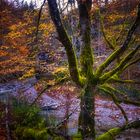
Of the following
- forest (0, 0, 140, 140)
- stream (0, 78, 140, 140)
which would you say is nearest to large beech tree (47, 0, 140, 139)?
forest (0, 0, 140, 140)

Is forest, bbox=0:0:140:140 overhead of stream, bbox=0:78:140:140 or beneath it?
overhead

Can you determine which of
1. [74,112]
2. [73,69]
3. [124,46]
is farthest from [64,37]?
[74,112]

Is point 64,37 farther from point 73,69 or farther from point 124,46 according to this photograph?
point 124,46

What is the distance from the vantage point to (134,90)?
18297mm

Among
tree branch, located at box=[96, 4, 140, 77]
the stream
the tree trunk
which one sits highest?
tree branch, located at box=[96, 4, 140, 77]

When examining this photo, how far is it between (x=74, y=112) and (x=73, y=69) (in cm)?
583

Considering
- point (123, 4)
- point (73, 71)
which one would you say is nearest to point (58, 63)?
point (123, 4)

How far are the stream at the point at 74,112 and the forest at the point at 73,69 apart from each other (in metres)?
0.05

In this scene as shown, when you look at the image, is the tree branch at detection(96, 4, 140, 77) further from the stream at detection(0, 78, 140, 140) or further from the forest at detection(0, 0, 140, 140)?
the stream at detection(0, 78, 140, 140)

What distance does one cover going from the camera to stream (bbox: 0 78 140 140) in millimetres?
12859

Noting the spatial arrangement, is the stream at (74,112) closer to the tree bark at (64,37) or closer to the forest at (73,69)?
the forest at (73,69)

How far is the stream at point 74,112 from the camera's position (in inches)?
506

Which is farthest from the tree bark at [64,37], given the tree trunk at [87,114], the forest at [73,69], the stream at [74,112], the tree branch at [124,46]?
the stream at [74,112]

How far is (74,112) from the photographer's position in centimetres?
1394
